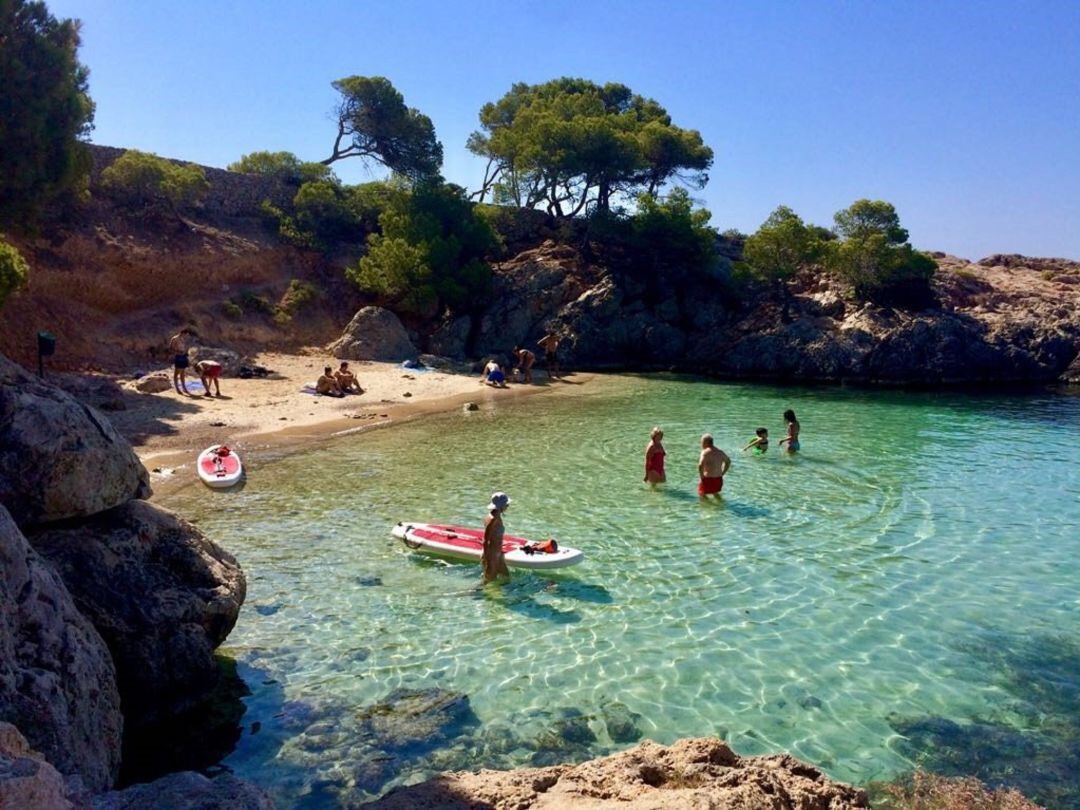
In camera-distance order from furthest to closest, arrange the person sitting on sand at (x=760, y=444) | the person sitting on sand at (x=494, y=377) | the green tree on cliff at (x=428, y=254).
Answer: the green tree on cliff at (x=428, y=254), the person sitting on sand at (x=494, y=377), the person sitting on sand at (x=760, y=444)

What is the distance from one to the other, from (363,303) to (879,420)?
81.6 feet

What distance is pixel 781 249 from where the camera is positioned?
3962 centimetres

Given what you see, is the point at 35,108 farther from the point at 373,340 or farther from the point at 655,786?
the point at 655,786

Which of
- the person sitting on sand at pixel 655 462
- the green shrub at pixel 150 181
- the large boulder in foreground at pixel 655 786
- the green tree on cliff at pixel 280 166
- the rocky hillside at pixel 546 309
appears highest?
the green tree on cliff at pixel 280 166

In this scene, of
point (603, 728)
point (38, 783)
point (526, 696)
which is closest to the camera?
point (38, 783)

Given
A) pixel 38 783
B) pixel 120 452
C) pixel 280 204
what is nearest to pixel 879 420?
pixel 120 452

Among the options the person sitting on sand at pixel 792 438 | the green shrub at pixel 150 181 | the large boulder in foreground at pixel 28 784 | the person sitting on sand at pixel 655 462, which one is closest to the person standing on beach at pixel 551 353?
the person sitting on sand at pixel 792 438

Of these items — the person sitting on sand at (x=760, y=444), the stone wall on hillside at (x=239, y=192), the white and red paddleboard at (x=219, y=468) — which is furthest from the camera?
the stone wall on hillside at (x=239, y=192)

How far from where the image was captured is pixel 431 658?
852cm

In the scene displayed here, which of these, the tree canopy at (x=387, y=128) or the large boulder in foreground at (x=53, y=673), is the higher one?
the tree canopy at (x=387, y=128)

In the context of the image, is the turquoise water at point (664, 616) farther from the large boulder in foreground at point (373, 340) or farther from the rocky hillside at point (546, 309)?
the rocky hillside at point (546, 309)

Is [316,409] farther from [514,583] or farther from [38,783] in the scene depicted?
[38,783]

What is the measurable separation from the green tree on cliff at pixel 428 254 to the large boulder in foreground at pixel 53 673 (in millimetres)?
32330

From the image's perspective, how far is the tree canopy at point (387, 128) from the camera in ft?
151
